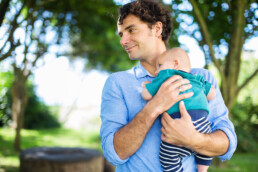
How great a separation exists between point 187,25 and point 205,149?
406 centimetres

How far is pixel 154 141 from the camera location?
1388 mm

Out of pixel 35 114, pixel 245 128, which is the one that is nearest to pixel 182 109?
pixel 245 128

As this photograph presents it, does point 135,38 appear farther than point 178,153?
Yes

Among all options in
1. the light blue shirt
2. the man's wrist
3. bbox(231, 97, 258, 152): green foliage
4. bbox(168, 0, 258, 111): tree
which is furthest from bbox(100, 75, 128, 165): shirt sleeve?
bbox(231, 97, 258, 152): green foliage

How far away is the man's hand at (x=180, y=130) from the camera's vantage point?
1268 mm

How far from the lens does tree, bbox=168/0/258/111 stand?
4.37m

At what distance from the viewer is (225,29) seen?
5.19m

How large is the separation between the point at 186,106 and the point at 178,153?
0.85 ft

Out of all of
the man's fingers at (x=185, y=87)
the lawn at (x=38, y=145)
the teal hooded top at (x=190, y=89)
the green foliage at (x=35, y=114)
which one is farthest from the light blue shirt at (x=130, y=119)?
the green foliage at (x=35, y=114)

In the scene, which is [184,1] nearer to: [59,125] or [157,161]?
[157,161]

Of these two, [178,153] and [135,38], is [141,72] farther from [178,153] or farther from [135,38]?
[178,153]

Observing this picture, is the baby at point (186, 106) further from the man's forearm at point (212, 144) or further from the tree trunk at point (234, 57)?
the tree trunk at point (234, 57)

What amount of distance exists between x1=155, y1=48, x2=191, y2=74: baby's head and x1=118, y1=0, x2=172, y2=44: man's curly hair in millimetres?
282

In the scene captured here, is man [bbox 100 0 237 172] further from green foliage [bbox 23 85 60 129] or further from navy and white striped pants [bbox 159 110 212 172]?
green foliage [bbox 23 85 60 129]
